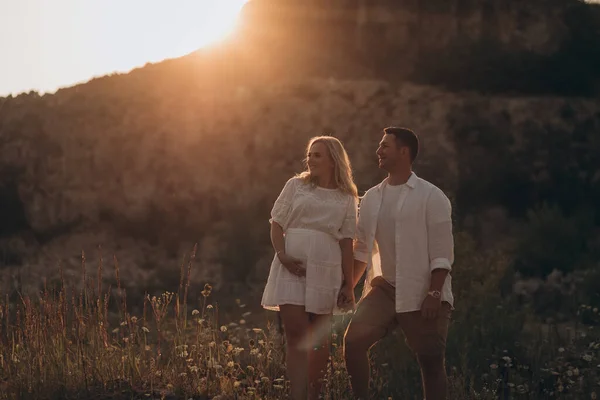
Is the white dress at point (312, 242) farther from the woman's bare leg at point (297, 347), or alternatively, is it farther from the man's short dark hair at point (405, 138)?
the man's short dark hair at point (405, 138)

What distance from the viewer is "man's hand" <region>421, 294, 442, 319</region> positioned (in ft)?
19.6

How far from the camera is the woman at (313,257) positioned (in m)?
6.44

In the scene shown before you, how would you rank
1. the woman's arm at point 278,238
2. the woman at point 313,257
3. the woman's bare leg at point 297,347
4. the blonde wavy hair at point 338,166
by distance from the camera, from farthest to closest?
the blonde wavy hair at point 338,166, the woman's arm at point 278,238, the woman at point 313,257, the woman's bare leg at point 297,347

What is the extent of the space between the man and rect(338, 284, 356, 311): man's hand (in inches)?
8.7

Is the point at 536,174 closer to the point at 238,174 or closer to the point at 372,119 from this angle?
the point at 372,119

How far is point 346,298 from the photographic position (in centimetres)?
661

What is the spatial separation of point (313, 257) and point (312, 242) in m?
0.11

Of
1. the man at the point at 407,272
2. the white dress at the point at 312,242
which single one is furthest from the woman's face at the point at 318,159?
the man at the point at 407,272

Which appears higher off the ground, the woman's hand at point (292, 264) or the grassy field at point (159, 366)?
the woman's hand at point (292, 264)

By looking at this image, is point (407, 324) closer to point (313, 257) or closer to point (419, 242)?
point (419, 242)

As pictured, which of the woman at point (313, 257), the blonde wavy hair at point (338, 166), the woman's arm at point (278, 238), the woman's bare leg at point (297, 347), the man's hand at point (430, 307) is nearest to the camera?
the man's hand at point (430, 307)

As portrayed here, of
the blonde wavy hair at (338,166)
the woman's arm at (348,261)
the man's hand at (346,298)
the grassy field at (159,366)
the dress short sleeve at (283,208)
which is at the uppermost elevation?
the blonde wavy hair at (338,166)

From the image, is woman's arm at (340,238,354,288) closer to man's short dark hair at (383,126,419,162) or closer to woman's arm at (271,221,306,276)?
woman's arm at (271,221,306,276)

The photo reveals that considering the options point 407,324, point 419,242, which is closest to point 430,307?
point 407,324
